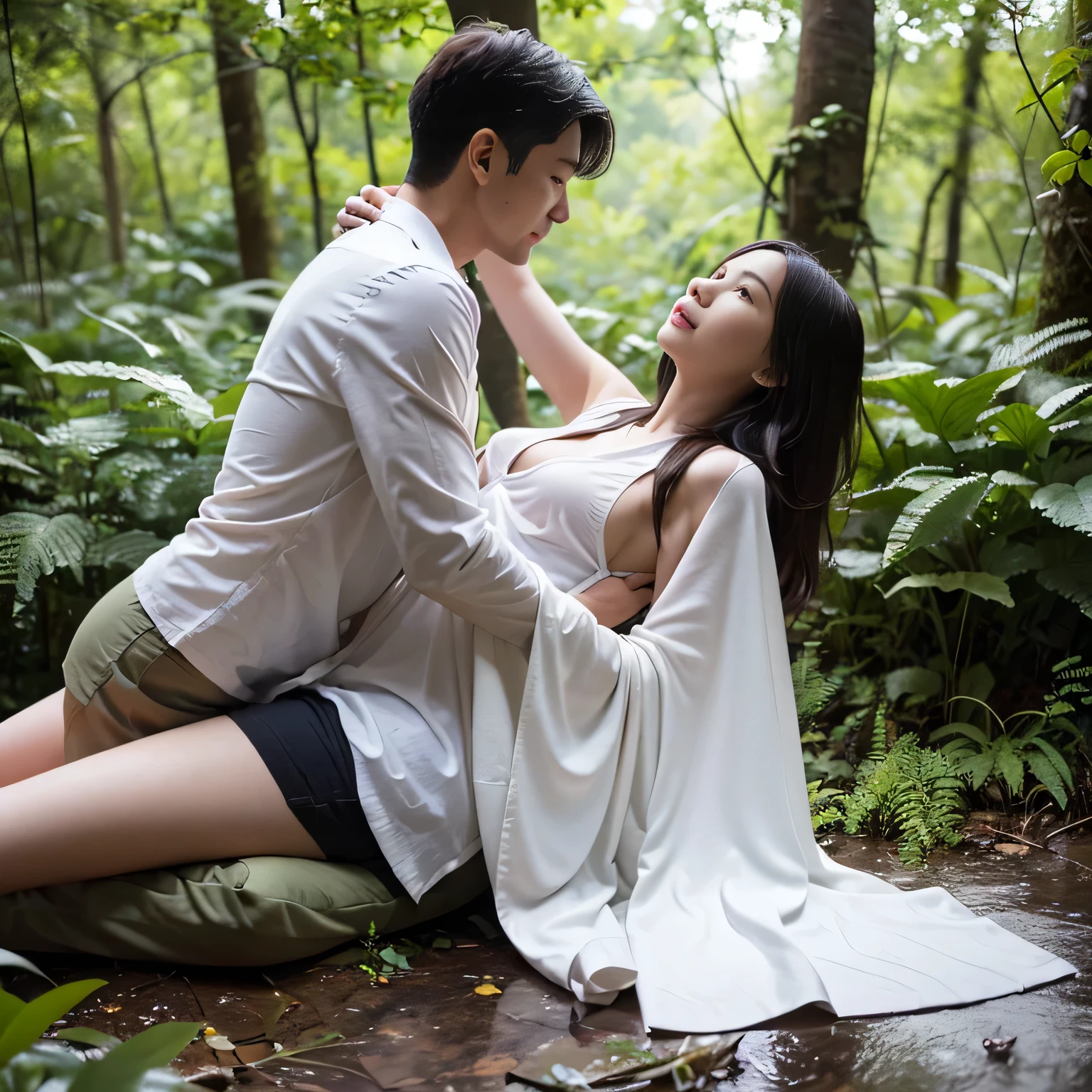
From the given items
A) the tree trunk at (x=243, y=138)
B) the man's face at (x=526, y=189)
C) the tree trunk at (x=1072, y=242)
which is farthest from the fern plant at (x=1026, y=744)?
the tree trunk at (x=243, y=138)

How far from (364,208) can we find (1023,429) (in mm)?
2153

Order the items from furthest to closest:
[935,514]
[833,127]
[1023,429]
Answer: [833,127] < [1023,429] < [935,514]

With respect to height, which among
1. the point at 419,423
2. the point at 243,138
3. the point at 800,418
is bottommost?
the point at 800,418

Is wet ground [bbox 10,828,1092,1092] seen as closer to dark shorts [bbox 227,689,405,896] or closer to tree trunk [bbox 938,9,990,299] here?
dark shorts [bbox 227,689,405,896]

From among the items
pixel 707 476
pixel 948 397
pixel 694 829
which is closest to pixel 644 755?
pixel 694 829

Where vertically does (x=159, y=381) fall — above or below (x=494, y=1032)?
above

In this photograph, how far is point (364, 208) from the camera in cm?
228

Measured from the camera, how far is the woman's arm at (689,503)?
2.31 m

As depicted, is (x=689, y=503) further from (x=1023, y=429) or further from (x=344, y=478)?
(x=1023, y=429)

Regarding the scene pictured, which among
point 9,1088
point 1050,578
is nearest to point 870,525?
point 1050,578

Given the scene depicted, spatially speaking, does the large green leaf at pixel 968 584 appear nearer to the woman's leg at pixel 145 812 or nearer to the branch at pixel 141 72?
the woman's leg at pixel 145 812

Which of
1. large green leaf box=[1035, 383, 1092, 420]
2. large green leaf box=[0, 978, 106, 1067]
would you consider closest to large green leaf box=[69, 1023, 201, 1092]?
large green leaf box=[0, 978, 106, 1067]

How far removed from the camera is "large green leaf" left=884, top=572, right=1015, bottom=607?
297cm

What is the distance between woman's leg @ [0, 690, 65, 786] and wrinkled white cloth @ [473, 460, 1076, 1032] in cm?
100
